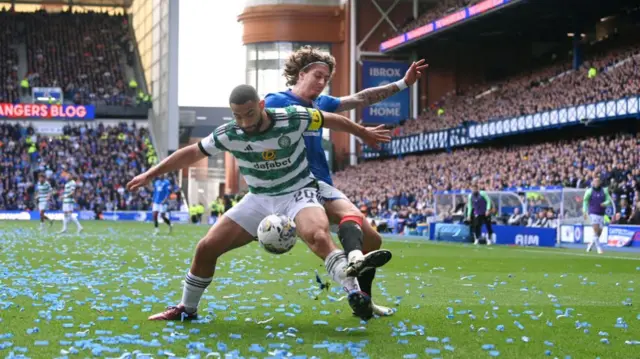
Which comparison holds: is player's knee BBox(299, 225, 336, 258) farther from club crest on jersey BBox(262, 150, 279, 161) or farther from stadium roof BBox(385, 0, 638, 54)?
stadium roof BBox(385, 0, 638, 54)

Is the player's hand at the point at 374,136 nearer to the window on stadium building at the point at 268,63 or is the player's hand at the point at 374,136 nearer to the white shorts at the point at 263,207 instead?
the white shorts at the point at 263,207

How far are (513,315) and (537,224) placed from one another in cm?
2479

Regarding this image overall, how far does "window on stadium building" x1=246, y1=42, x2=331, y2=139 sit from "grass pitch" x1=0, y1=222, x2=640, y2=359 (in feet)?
171

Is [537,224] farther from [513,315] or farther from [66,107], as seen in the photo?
[66,107]

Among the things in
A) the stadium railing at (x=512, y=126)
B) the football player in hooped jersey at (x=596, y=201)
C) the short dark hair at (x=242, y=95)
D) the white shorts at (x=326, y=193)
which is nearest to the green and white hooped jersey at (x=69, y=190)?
the football player in hooped jersey at (x=596, y=201)

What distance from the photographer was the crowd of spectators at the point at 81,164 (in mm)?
58750

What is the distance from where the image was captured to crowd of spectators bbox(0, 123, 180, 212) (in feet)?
193

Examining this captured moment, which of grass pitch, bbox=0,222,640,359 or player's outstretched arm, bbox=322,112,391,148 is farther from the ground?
player's outstretched arm, bbox=322,112,391,148

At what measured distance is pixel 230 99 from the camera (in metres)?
8.01

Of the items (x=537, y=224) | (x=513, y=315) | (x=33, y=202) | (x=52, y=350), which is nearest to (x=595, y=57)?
(x=537, y=224)

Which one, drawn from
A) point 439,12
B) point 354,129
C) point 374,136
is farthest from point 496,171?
point 354,129

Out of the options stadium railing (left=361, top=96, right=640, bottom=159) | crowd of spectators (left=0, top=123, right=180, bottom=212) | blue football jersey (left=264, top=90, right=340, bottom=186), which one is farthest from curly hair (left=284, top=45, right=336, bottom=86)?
crowd of spectators (left=0, top=123, right=180, bottom=212)

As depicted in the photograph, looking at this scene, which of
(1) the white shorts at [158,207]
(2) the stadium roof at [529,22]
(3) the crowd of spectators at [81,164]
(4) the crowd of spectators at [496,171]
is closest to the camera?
(4) the crowd of spectators at [496,171]

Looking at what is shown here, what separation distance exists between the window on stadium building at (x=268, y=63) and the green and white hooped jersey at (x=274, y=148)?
60549mm
